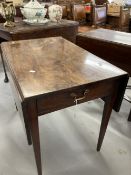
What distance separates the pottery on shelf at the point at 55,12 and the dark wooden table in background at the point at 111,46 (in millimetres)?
559

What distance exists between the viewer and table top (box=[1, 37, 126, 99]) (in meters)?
0.81

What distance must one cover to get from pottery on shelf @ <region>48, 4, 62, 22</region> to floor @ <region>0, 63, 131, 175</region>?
3.58 feet

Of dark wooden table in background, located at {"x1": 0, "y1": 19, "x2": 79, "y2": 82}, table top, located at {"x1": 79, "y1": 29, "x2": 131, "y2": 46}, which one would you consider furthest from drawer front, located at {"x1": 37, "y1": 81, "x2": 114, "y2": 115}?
dark wooden table in background, located at {"x1": 0, "y1": 19, "x2": 79, "y2": 82}

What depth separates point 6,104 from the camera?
182cm

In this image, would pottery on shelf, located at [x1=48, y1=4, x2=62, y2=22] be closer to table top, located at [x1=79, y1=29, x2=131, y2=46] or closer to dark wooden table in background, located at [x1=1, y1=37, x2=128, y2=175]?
table top, located at [x1=79, y1=29, x2=131, y2=46]

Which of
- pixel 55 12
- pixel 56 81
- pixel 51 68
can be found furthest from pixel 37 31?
pixel 56 81

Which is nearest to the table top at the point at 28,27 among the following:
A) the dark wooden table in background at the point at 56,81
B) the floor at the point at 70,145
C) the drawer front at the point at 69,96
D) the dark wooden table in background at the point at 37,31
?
the dark wooden table in background at the point at 37,31

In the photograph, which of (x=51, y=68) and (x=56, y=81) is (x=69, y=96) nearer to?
(x=56, y=81)

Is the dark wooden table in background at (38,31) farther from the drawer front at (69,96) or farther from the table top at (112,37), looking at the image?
the drawer front at (69,96)

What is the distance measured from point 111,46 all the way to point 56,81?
856mm

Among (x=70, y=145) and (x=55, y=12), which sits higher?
(x=55, y=12)

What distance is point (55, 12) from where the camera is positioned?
78.9 inches

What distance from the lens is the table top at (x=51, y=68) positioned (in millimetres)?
806

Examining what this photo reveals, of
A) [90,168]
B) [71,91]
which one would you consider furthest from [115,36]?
[90,168]
